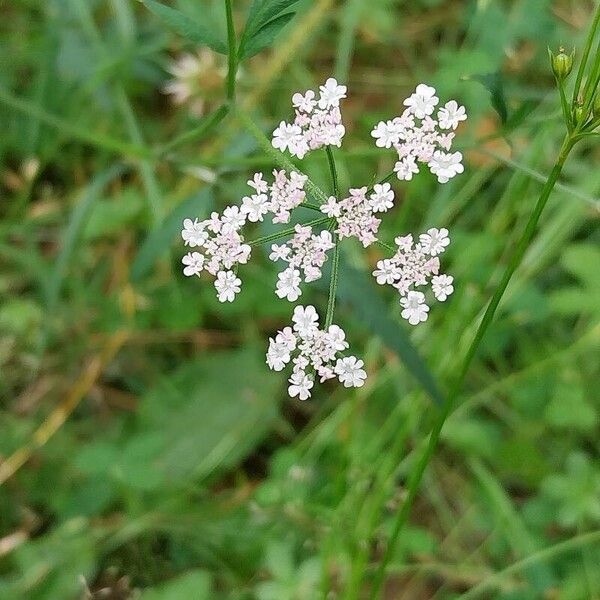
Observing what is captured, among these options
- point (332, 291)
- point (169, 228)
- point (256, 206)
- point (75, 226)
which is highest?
point (75, 226)

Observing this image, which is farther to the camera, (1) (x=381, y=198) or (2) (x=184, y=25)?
(2) (x=184, y=25)

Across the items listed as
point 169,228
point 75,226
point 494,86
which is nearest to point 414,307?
point 494,86

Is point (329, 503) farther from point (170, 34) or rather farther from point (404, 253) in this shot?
point (170, 34)

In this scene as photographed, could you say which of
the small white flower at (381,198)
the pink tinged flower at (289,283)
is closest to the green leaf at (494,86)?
the small white flower at (381,198)

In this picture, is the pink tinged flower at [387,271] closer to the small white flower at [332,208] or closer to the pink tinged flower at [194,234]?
the small white flower at [332,208]

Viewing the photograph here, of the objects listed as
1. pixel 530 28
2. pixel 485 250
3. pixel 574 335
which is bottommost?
pixel 574 335

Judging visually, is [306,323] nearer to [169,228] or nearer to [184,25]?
[184,25]

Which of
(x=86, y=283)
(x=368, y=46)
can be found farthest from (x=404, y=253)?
(x=368, y=46)
